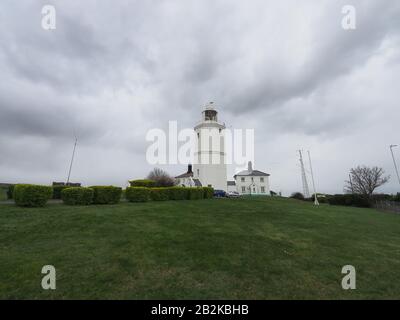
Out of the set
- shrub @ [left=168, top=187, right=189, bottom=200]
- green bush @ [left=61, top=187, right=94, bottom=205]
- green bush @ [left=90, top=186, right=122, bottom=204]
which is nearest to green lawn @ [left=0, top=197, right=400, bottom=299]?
green bush @ [left=61, top=187, right=94, bottom=205]

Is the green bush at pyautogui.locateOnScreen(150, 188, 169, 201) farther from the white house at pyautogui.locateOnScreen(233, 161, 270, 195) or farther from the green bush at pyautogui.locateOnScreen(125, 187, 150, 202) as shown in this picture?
Answer: the white house at pyautogui.locateOnScreen(233, 161, 270, 195)

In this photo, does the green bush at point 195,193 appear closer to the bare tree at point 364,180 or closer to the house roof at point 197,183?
the house roof at point 197,183

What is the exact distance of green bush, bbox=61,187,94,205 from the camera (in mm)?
15259

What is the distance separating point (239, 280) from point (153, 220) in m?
6.57

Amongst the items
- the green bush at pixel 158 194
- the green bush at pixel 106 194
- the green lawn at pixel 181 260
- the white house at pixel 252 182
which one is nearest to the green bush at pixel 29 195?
the green lawn at pixel 181 260

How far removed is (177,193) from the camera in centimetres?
2286

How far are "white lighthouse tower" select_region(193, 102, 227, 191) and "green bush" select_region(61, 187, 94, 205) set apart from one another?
88.4ft

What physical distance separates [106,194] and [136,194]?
291cm

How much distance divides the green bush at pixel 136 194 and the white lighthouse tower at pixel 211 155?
73.3 feet

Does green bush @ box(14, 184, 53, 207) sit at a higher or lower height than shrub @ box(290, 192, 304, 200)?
lower

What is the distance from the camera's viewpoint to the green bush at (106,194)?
16469mm

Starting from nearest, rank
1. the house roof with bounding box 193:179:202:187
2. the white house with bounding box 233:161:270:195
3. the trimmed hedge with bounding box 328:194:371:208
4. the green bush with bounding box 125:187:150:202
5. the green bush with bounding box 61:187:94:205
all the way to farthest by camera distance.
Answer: the green bush with bounding box 61:187:94:205 < the green bush with bounding box 125:187:150:202 < the trimmed hedge with bounding box 328:194:371:208 < the house roof with bounding box 193:179:202:187 < the white house with bounding box 233:161:270:195
